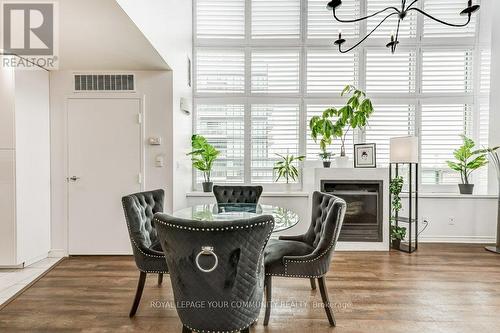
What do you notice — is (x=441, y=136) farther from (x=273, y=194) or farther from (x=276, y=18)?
(x=276, y=18)

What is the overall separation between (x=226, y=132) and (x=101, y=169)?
6.32 ft

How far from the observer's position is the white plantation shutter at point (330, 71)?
4.84 metres

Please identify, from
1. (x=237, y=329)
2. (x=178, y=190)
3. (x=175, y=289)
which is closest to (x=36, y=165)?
(x=178, y=190)

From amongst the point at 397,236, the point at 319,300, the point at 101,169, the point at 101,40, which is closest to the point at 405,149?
the point at 397,236

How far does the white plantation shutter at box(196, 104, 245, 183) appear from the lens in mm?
4844

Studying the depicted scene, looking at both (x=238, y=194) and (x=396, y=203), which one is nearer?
(x=238, y=194)

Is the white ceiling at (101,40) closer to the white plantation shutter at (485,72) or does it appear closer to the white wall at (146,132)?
the white wall at (146,132)

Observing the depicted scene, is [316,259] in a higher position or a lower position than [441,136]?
lower

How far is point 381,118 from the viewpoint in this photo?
4.81 m

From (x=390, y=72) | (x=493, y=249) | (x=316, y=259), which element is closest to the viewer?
(x=316, y=259)

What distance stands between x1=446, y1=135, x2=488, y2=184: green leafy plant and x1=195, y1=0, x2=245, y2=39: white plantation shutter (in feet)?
12.1

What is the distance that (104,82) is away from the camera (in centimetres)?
369

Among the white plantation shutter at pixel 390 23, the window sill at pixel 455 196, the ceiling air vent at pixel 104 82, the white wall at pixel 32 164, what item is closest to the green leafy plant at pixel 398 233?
the window sill at pixel 455 196

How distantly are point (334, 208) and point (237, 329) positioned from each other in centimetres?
105
